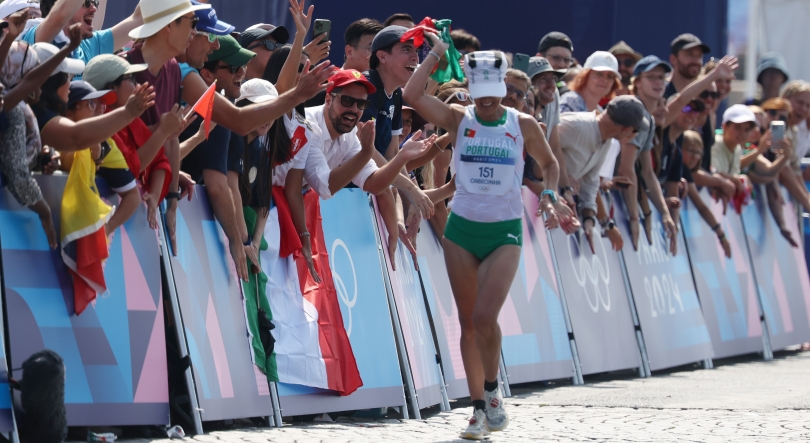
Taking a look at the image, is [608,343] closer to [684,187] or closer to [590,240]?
[590,240]

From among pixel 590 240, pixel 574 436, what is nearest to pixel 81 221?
pixel 574 436

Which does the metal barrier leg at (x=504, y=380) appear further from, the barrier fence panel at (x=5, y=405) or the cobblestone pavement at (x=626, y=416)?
the barrier fence panel at (x=5, y=405)

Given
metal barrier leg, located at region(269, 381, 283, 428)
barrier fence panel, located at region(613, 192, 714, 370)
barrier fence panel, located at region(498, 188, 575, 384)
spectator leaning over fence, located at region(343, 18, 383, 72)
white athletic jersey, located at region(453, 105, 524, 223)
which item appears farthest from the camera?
barrier fence panel, located at region(613, 192, 714, 370)

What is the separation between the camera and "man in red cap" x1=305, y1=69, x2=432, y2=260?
7.93 m

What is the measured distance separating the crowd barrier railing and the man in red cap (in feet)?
1.20

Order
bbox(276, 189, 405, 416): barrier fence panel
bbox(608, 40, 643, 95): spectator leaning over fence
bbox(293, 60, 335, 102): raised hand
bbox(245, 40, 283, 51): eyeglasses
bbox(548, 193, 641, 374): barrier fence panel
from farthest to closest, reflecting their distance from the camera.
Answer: bbox(608, 40, 643, 95): spectator leaning over fence < bbox(548, 193, 641, 374): barrier fence panel < bbox(245, 40, 283, 51): eyeglasses < bbox(276, 189, 405, 416): barrier fence panel < bbox(293, 60, 335, 102): raised hand

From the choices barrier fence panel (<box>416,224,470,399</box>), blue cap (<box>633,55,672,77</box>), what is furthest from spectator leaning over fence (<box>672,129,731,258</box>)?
barrier fence panel (<box>416,224,470,399</box>)

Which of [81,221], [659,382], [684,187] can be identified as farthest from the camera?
[684,187]

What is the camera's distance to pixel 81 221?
6.50 meters

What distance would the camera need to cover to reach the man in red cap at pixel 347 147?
793cm

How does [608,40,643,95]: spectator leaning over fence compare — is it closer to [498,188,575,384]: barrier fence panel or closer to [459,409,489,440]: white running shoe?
[498,188,575,384]: barrier fence panel

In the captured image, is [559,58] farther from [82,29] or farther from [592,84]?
[82,29]

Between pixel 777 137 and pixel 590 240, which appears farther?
pixel 777 137

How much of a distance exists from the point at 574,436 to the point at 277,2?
16.1 feet
